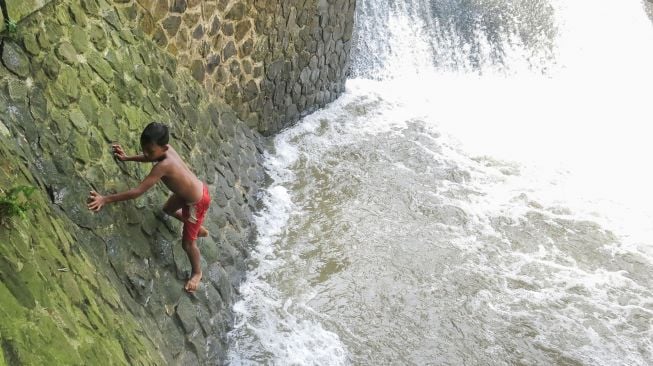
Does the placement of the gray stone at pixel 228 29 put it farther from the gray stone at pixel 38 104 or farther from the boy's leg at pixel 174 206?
the gray stone at pixel 38 104

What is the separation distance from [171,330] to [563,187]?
17.1 feet

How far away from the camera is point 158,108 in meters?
4.72

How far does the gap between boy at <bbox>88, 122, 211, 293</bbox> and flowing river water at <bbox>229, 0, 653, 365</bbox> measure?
847 millimetres

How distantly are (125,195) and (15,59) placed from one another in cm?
97

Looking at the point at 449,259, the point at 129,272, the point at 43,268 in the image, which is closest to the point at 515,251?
the point at 449,259

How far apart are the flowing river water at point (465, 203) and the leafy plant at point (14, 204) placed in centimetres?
210

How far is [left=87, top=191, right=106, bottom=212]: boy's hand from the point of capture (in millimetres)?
3393

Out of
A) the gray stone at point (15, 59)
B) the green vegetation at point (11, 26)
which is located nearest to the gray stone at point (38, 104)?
the gray stone at point (15, 59)

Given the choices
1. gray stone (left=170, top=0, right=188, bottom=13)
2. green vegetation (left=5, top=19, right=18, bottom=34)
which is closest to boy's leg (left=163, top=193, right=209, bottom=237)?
green vegetation (left=5, top=19, right=18, bottom=34)

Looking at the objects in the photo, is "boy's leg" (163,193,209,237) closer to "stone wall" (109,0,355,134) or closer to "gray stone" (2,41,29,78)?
"gray stone" (2,41,29,78)

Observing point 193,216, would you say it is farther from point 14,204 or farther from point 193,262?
point 14,204

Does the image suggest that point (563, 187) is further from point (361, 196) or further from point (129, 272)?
point (129, 272)

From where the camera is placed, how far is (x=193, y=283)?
410cm

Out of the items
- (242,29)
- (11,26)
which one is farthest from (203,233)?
(242,29)
